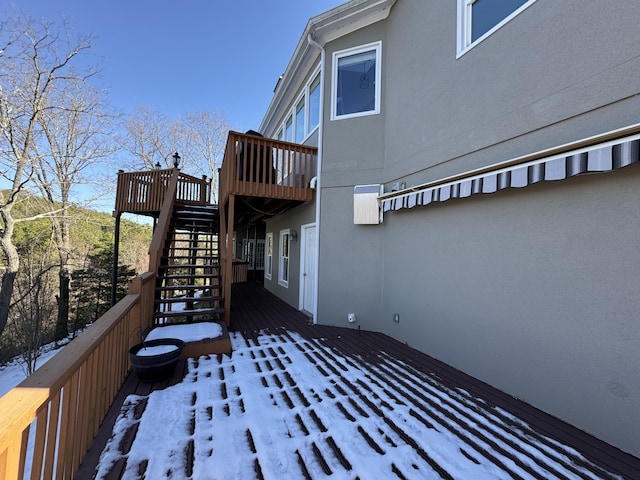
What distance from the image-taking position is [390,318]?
5.07 meters

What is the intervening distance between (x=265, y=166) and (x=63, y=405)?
4665 millimetres

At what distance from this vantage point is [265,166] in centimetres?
566

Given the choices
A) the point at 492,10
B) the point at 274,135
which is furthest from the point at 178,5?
the point at 492,10

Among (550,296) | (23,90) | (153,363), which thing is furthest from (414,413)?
(23,90)

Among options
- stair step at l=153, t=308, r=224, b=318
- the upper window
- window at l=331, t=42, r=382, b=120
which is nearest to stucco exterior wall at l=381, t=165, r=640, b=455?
window at l=331, t=42, r=382, b=120

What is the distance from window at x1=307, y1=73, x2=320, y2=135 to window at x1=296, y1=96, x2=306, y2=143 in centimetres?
63

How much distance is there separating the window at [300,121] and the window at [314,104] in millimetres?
631

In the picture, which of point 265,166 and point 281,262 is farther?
point 281,262

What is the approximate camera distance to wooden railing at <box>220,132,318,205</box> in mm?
5477

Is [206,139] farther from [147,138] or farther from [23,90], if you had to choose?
[23,90]

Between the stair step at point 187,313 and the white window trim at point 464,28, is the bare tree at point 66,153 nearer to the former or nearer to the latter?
the stair step at point 187,313

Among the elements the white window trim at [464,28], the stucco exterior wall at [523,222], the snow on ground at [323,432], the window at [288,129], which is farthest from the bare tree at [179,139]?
the snow on ground at [323,432]

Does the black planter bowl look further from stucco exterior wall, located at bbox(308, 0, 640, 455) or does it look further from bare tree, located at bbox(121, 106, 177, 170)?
bare tree, located at bbox(121, 106, 177, 170)

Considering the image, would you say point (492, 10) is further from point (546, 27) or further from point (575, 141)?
point (575, 141)
